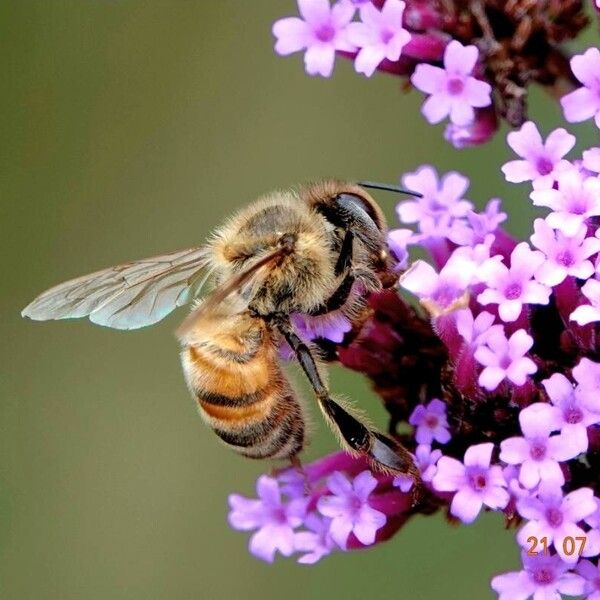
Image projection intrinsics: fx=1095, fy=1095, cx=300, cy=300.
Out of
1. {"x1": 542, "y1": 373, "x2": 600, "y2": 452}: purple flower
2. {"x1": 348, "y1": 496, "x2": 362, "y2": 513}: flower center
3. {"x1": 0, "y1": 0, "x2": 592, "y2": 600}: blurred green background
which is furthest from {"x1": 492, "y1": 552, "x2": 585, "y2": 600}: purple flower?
{"x1": 0, "y1": 0, "x2": 592, "y2": 600}: blurred green background

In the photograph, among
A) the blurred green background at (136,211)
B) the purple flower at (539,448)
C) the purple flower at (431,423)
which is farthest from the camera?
the blurred green background at (136,211)

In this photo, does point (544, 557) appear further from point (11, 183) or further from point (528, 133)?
point (11, 183)

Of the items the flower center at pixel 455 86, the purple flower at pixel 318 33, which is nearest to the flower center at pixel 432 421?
the flower center at pixel 455 86

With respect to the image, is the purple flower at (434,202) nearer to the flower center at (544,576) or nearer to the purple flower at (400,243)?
the purple flower at (400,243)

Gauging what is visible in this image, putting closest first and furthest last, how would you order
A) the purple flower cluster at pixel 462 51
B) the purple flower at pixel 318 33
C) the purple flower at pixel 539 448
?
the purple flower at pixel 539 448 → the purple flower cluster at pixel 462 51 → the purple flower at pixel 318 33

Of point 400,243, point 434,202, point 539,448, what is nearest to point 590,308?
point 539,448

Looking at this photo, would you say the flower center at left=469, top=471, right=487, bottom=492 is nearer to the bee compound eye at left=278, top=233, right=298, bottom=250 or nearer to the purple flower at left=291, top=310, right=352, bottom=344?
the purple flower at left=291, top=310, right=352, bottom=344
